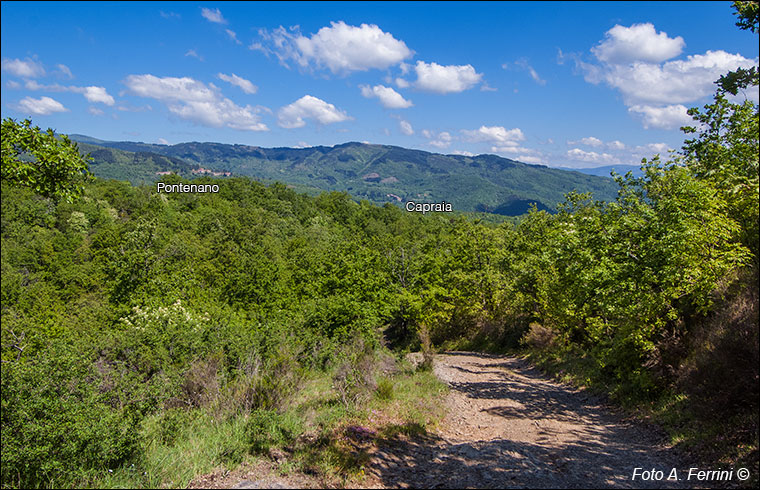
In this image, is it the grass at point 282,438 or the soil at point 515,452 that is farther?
the soil at point 515,452

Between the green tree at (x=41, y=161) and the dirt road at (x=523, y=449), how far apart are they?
6.29m

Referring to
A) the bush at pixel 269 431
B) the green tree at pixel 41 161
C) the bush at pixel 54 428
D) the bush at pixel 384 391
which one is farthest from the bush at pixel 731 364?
the green tree at pixel 41 161

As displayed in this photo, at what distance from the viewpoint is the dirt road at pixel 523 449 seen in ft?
20.1

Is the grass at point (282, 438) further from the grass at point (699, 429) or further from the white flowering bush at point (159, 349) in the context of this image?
the white flowering bush at point (159, 349)

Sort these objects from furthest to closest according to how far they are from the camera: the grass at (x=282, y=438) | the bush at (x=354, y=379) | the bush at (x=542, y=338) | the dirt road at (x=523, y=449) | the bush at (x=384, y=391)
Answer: the bush at (x=542, y=338) < the bush at (x=384, y=391) < the bush at (x=354, y=379) < the dirt road at (x=523, y=449) < the grass at (x=282, y=438)

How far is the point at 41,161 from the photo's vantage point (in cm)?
566

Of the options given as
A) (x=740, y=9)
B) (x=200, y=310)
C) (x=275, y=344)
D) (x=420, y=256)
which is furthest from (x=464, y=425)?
(x=420, y=256)

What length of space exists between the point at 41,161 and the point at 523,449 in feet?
29.5

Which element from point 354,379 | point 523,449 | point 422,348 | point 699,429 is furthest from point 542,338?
point 354,379

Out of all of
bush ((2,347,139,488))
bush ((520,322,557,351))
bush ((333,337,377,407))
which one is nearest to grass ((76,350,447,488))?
bush ((333,337,377,407))

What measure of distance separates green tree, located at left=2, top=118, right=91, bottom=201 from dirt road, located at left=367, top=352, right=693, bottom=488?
6.29 metres

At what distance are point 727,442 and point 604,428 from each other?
3.05 meters

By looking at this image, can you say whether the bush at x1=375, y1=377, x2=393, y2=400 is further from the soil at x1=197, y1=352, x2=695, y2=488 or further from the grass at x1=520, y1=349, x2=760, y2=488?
the grass at x1=520, y1=349, x2=760, y2=488

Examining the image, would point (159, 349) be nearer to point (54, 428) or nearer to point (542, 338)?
point (54, 428)
